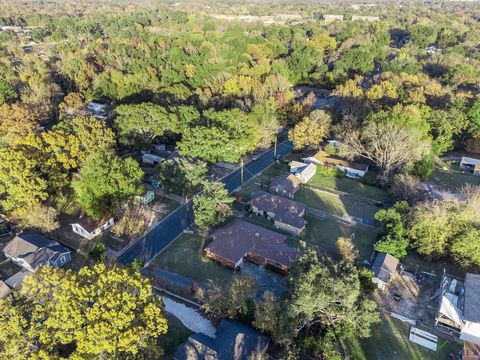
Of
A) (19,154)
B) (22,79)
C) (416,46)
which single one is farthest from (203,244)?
(416,46)

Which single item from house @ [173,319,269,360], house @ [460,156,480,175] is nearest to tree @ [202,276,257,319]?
house @ [173,319,269,360]

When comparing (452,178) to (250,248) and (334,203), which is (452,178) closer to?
(334,203)

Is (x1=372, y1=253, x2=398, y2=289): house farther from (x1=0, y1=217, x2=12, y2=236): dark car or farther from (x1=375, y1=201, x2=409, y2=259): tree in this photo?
(x1=0, y1=217, x2=12, y2=236): dark car

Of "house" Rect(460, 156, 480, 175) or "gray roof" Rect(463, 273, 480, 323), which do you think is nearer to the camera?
"gray roof" Rect(463, 273, 480, 323)

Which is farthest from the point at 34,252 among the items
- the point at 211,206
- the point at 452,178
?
the point at 452,178

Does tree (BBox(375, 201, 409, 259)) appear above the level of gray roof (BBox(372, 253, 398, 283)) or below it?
above

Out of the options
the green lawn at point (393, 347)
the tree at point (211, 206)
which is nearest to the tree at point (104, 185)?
the tree at point (211, 206)

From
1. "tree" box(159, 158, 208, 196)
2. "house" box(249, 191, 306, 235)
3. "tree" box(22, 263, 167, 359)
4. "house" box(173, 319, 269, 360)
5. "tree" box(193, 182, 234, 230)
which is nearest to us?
"tree" box(22, 263, 167, 359)

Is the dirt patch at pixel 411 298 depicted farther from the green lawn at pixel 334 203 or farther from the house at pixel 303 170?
the house at pixel 303 170
